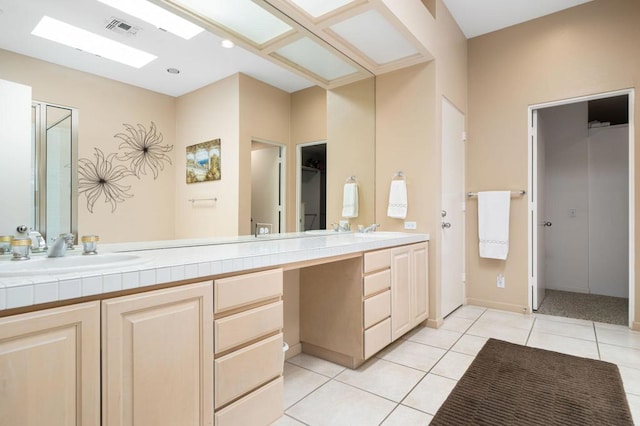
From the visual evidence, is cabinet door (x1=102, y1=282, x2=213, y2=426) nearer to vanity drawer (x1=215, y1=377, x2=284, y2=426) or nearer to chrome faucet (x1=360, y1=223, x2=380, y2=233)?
vanity drawer (x1=215, y1=377, x2=284, y2=426)

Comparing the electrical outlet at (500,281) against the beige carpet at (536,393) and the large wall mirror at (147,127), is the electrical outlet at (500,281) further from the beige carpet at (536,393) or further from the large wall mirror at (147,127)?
the large wall mirror at (147,127)

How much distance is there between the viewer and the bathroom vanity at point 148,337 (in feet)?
2.74

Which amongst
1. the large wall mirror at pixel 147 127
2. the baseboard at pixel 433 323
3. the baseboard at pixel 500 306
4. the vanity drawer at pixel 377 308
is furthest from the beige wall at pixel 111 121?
the baseboard at pixel 500 306

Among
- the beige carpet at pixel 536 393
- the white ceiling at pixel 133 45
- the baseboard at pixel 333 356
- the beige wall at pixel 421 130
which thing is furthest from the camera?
the beige wall at pixel 421 130

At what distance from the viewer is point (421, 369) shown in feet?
7.02

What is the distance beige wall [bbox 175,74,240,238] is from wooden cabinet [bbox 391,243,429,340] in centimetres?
124

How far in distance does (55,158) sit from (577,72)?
4.10 meters

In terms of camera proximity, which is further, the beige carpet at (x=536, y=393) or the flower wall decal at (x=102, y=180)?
the beige carpet at (x=536, y=393)

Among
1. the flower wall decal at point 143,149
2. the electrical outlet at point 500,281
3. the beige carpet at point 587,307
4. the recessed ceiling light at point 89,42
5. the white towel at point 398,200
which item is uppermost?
the recessed ceiling light at point 89,42

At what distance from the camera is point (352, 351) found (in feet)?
6.95

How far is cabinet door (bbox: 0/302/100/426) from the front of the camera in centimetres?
80

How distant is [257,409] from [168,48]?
1.73m

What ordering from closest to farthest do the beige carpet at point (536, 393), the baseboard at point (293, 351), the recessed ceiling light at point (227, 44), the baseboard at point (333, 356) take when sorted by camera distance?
the beige carpet at point (536, 393), the recessed ceiling light at point (227, 44), the baseboard at point (333, 356), the baseboard at point (293, 351)

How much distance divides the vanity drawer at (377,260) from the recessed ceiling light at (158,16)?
1.62 meters
